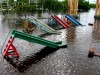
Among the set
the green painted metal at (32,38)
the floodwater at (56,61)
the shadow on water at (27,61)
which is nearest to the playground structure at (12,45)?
the green painted metal at (32,38)

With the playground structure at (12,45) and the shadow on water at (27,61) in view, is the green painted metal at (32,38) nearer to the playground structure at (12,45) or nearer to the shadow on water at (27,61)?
the playground structure at (12,45)

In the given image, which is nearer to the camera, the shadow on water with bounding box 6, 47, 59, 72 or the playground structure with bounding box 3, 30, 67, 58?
the shadow on water with bounding box 6, 47, 59, 72

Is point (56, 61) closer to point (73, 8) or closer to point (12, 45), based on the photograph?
point (12, 45)

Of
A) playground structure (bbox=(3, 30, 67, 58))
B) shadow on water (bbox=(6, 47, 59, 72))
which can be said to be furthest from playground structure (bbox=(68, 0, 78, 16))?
shadow on water (bbox=(6, 47, 59, 72))

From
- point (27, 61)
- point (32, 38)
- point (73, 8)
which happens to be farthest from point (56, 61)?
point (73, 8)

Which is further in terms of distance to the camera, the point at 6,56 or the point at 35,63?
the point at 6,56

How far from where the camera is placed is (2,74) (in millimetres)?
17453

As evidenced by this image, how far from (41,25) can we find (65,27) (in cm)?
661

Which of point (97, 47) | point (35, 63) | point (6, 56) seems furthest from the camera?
point (97, 47)

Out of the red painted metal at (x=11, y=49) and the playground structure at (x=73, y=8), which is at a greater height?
the playground structure at (x=73, y=8)

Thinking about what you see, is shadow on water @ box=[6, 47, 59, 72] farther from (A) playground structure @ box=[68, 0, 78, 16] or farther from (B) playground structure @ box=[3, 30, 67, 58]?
(A) playground structure @ box=[68, 0, 78, 16]

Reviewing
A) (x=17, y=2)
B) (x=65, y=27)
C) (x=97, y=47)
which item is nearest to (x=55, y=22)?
(x=65, y=27)

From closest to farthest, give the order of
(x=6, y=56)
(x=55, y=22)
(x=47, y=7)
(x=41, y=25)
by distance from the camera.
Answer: (x=6, y=56), (x=41, y=25), (x=55, y=22), (x=47, y=7)

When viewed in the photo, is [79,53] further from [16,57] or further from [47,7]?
[47,7]
